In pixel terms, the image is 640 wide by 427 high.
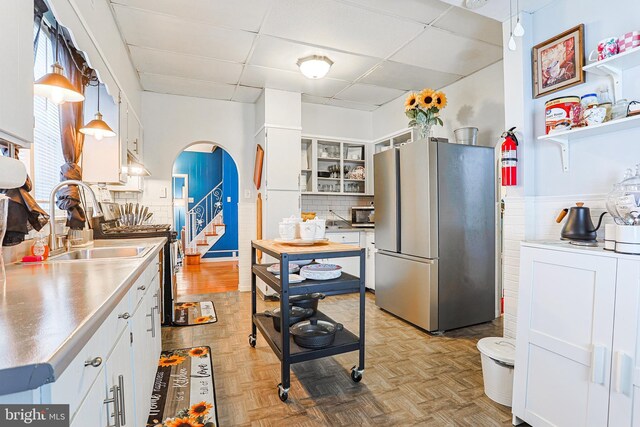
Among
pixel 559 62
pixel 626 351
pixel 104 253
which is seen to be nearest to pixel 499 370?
pixel 626 351

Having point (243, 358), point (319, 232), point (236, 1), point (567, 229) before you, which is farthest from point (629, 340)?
point (236, 1)

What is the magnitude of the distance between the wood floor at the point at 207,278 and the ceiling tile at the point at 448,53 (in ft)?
12.7

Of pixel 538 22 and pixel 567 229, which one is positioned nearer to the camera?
pixel 567 229

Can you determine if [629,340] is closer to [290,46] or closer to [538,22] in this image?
[538,22]

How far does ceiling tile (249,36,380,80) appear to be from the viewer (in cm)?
317

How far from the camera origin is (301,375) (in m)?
2.30

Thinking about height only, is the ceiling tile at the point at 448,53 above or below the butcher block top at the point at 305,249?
above

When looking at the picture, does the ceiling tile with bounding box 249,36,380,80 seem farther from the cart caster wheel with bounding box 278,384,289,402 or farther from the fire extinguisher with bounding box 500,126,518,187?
the cart caster wheel with bounding box 278,384,289,402

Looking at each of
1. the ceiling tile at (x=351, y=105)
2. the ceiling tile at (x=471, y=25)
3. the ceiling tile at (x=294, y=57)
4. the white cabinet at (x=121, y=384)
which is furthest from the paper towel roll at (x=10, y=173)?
the ceiling tile at (x=351, y=105)

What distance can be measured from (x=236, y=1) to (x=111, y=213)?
2.47m

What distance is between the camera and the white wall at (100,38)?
5.69 feet

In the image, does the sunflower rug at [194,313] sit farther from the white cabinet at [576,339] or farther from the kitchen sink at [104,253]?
the white cabinet at [576,339]

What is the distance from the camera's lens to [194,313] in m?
3.64

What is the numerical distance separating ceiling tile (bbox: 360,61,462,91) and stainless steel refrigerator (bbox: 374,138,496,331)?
1033 mm
